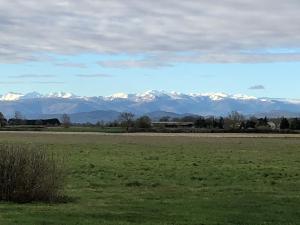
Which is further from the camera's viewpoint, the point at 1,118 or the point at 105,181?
the point at 1,118

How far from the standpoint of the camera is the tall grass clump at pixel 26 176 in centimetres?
1822

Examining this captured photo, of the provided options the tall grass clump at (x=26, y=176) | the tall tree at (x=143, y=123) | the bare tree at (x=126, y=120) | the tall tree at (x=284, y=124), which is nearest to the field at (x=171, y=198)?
the tall grass clump at (x=26, y=176)

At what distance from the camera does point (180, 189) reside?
2448 cm

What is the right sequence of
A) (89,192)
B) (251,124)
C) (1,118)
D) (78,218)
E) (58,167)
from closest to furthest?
(78,218) < (58,167) < (89,192) < (251,124) < (1,118)

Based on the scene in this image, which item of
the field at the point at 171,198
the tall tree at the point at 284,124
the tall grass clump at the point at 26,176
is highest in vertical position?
the tall tree at the point at 284,124

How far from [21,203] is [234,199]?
715 centimetres

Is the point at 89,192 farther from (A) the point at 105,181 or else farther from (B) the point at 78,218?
(B) the point at 78,218

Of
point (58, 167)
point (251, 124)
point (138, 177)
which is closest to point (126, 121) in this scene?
point (251, 124)

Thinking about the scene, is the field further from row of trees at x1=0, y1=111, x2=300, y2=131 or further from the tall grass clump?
row of trees at x1=0, y1=111, x2=300, y2=131

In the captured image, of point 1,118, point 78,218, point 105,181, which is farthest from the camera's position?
point 1,118

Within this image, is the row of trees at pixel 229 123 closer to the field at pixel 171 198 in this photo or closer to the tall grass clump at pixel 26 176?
the field at pixel 171 198

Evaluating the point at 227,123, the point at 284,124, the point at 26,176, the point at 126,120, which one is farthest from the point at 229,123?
the point at 26,176

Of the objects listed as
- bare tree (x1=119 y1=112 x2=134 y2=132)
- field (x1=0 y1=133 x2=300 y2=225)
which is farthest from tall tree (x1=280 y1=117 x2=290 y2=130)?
field (x1=0 y1=133 x2=300 y2=225)

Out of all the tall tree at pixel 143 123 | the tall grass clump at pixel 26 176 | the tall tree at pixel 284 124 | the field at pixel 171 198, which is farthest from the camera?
the tall tree at pixel 143 123
